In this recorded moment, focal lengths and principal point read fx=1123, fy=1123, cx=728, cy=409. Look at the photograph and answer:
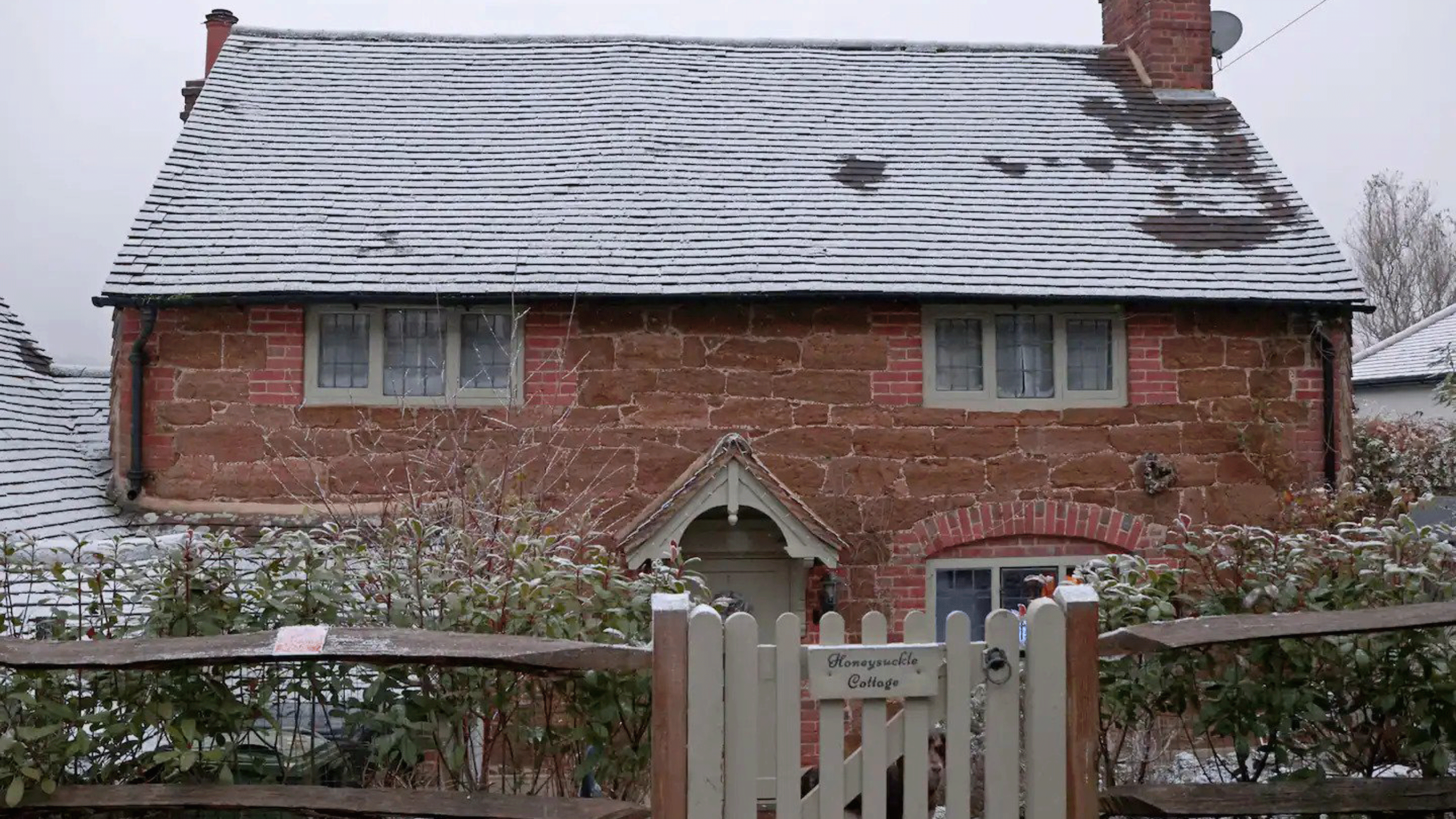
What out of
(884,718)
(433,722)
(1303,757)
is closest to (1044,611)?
(884,718)

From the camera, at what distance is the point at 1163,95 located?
41.3ft

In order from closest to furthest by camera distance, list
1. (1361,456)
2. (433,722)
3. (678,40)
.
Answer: (433,722) → (1361,456) → (678,40)

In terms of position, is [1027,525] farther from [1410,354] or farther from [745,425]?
[1410,354]

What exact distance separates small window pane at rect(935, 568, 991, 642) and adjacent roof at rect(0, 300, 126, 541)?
661 centimetres

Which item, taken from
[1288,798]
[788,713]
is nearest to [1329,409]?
[1288,798]

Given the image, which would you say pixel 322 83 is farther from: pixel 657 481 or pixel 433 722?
pixel 433 722

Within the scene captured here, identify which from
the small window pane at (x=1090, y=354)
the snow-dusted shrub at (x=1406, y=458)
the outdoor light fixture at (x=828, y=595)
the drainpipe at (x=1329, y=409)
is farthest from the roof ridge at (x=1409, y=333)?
the outdoor light fixture at (x=828, y=595)

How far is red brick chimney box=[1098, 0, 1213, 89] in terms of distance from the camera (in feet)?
41.5

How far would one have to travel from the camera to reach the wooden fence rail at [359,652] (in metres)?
3.53

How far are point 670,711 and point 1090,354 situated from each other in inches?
292

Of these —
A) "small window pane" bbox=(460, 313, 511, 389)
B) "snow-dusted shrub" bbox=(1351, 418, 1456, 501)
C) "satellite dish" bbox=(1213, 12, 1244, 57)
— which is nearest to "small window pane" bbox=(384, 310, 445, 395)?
"small window pane" bbox=(460, 313, 511, 389)

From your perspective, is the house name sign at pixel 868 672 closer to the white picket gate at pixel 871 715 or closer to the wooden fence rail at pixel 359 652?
the white picket gate at pixel 871 715

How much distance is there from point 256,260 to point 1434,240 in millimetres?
41296

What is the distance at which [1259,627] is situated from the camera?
3775 millimetres
